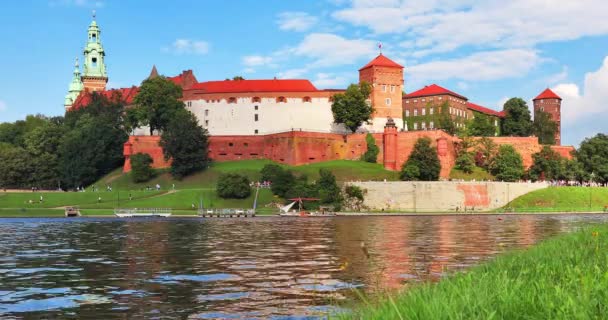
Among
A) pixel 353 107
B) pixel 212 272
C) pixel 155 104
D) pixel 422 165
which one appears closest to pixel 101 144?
pixel 155 104

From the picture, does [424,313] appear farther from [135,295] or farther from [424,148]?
[424,148]

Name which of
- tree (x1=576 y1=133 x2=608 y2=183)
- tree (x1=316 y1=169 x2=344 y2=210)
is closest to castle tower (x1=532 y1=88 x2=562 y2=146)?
tree (x1=576 y1=133 x2=608 y2=183)

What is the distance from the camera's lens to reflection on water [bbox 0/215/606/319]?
1376 centimetres

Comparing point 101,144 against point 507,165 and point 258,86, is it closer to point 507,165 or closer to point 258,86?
point 258,86

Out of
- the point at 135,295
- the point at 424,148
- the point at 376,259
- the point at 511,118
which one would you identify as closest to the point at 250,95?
the point at 424,148

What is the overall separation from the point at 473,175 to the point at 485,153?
4016mm

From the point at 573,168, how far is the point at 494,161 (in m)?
11.9

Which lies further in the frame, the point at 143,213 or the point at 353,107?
the point at 353,107

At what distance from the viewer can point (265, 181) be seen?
80.3 m

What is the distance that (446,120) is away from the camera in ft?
343

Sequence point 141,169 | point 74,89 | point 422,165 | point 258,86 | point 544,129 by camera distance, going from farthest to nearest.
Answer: point 74,89 < point 544,129 < point 258,86 < point 141,169 < point 422,165

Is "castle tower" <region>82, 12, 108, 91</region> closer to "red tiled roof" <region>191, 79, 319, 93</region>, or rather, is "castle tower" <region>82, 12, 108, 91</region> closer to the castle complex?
the castle complex

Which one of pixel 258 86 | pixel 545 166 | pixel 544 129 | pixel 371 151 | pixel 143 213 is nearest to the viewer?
pixel 143 213

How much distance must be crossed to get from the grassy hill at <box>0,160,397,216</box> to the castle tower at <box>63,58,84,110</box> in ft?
213
